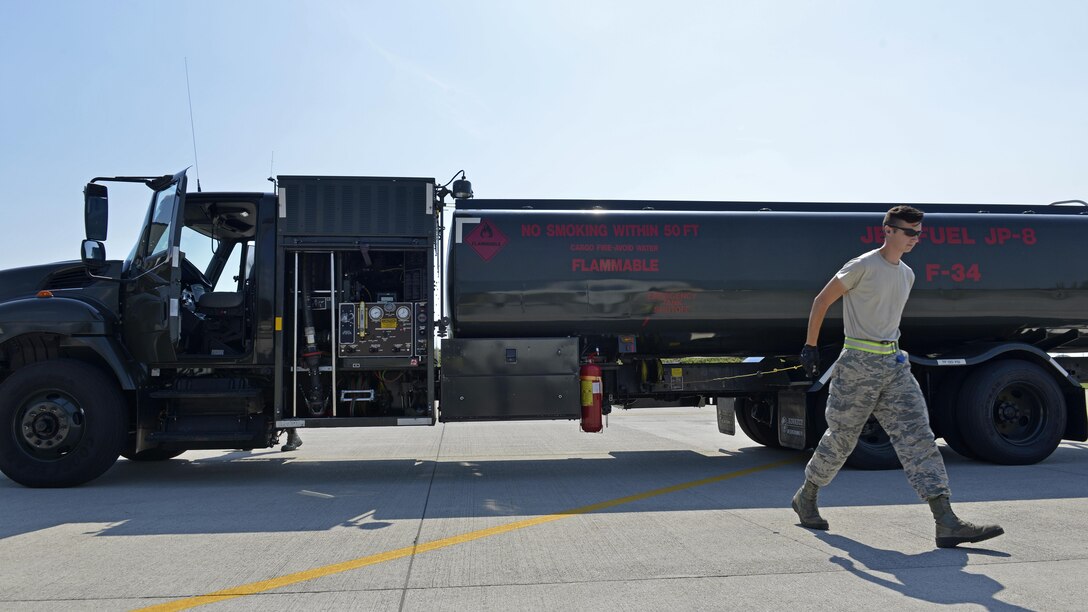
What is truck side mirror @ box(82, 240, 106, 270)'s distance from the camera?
288 inches

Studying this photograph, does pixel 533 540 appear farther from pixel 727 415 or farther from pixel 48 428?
pixel 727 415

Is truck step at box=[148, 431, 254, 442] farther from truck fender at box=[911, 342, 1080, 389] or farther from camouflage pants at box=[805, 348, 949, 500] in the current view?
truck fender at box=[911, 342, 1080, 389]

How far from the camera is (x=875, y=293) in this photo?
4.87 meters

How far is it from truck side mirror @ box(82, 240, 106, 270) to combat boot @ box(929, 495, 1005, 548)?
735 centimetres

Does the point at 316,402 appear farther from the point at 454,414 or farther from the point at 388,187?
the point at 388,187

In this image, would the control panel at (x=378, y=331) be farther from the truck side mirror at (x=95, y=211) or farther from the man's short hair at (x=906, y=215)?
the man's short hair at (x=906, y=215)

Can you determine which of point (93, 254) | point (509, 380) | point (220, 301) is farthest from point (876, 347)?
point (93, 254)

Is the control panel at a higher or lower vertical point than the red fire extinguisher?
higher

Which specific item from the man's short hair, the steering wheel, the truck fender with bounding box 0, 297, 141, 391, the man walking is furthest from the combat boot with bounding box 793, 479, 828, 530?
the steering wheel

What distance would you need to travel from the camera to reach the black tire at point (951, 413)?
853 cm

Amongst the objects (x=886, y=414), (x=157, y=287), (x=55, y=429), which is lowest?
(x=55, y=429)

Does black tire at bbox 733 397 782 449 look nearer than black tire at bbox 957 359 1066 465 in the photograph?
No

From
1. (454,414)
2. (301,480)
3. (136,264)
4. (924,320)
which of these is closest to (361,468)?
(301,480)

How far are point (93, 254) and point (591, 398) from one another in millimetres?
5130
